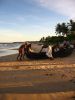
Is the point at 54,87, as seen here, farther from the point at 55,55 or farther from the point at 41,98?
the point at 55,55

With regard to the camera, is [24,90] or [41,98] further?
[24,90]

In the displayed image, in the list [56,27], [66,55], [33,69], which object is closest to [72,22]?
[56,27]

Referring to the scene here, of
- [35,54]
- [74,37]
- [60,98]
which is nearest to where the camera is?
[60,98]

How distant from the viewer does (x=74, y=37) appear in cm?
6147

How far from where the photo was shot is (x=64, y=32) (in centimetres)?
9769

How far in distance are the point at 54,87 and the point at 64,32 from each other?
9012 centimetres

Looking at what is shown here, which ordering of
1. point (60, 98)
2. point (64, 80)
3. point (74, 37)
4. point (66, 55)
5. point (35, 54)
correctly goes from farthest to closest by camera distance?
point (74, 37) < point (66, 55) < point (35, 54) < point (64, 80) < point (60, 98)

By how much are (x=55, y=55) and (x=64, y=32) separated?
255ft

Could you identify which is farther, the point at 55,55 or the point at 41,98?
the point at 55,55

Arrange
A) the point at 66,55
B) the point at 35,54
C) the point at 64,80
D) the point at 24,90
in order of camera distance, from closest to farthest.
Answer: the point at 24,90, the point at 64,80, the point at 35,54, the point at 66,55

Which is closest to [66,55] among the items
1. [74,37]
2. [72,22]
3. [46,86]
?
[46,86]

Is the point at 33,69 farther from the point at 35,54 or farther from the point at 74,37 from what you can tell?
the point at 74,37

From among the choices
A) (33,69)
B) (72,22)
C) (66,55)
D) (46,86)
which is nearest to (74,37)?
(72,22)

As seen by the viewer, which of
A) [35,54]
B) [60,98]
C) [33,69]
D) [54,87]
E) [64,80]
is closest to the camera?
[60,98]
